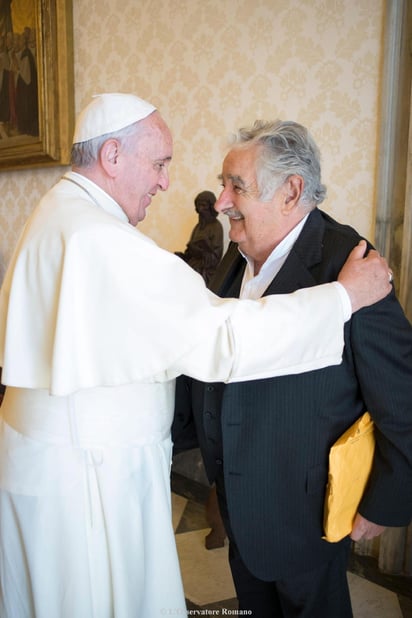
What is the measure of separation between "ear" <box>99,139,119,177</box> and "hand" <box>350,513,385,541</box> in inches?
50.9

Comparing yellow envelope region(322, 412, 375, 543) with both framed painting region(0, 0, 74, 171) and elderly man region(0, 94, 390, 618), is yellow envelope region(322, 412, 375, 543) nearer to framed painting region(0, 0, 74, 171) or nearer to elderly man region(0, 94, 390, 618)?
elderly man region(0, 94, 390, 618)

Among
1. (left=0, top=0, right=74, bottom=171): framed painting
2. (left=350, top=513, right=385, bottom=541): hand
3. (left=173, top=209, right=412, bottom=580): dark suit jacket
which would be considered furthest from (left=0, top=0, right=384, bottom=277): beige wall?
(left=350, top=513, right=385, bottom=541): hand

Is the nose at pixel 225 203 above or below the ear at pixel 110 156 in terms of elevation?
below

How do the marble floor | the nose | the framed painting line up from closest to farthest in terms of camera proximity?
the nose
the marble floor
the framed painting

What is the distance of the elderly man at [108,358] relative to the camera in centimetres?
141

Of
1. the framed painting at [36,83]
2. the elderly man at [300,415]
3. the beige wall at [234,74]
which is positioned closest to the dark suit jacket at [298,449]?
the elderly man at [300,415]

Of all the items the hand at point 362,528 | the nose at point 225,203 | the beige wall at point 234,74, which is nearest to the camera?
the hand at point 362,528

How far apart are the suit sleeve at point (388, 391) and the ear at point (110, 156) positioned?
0.83 meters

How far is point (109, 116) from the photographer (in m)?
1.65

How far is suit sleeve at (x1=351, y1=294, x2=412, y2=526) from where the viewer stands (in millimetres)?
1580

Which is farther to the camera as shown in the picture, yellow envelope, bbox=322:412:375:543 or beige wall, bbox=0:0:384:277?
beige wall, bbox=0:0:384:277

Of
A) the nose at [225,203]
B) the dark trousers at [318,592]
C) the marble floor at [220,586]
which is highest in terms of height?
the nose at [225,203]

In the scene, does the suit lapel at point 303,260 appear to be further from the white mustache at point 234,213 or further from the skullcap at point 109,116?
the skullcap at point 109,116

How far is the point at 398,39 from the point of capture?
272 centimetres
